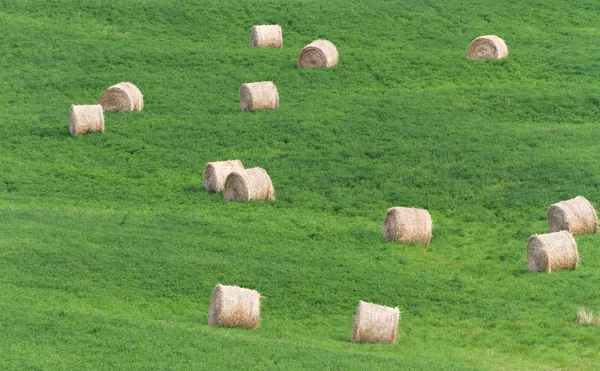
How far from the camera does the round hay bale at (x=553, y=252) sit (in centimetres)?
3634

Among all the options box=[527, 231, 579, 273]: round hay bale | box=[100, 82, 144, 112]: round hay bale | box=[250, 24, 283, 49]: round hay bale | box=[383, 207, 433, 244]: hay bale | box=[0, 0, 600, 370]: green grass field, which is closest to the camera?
box=[0, 0, 600, 370]: green grass field

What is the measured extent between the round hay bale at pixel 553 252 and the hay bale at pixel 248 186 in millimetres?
10748

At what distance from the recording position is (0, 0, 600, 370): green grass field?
3092cm

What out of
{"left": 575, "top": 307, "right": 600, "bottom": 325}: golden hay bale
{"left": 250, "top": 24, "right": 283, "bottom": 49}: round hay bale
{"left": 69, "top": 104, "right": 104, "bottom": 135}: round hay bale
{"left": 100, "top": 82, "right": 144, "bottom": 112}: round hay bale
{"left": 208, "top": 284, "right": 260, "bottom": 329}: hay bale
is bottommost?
{"left": 208, "top": 284, "right": 260, "bottom": 329}: hay bale

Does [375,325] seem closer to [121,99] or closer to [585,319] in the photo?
[585,319]

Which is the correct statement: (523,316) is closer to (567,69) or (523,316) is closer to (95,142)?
(95,142)

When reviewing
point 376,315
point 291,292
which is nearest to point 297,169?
point 291,292

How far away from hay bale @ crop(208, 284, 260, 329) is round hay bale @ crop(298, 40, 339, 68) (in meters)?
27.3

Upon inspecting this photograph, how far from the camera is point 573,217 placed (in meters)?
39.5

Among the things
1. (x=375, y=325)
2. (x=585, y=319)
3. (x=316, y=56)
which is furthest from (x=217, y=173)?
(x=585, y=319)

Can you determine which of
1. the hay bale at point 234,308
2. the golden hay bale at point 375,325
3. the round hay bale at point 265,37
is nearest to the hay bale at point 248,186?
the hay bale at point 234,308

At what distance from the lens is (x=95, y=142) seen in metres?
49.7

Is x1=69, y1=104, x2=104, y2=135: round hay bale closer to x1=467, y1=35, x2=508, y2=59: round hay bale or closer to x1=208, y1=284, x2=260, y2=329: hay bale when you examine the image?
x1=467, y1=35, x2=508, y2=59: round hay bale

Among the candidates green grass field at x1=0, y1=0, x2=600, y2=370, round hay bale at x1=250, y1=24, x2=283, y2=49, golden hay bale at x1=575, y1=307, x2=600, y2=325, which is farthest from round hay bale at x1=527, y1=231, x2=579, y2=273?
round hay bale at x1=250, y1=24, x2=283, y2=49
